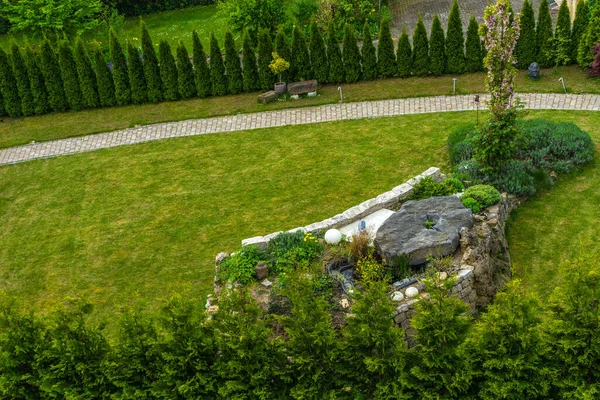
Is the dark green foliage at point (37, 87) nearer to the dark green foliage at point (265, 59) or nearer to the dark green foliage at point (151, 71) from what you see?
the dark green foliage at point (151, 71)

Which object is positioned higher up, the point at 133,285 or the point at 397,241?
the point at 397,241

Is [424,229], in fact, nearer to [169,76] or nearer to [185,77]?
[185,77]

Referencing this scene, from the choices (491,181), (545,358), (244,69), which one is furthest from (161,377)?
(244,69)

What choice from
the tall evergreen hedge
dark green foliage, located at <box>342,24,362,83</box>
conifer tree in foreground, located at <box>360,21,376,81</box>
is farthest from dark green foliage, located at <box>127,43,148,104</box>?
the tall evergreen hedge

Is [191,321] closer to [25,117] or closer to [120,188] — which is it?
[120,188]

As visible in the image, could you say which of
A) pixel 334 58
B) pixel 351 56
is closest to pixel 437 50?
pixel 351 56

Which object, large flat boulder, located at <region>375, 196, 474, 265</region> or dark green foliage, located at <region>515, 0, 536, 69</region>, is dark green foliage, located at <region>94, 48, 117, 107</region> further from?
dark green foliage, located at <region>515, 0, 536, 69</region>

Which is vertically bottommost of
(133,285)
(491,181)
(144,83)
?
(133,285)

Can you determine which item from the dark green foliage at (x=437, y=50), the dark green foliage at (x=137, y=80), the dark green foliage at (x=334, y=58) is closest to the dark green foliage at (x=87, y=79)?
the dark green foliage at (x=137, y=80)
